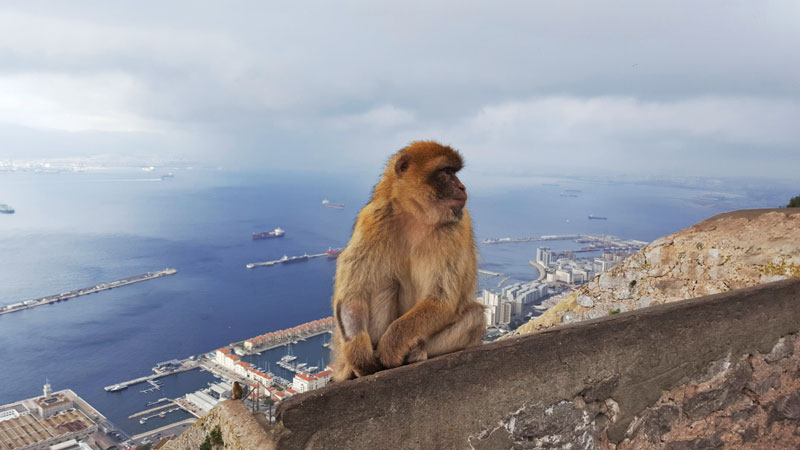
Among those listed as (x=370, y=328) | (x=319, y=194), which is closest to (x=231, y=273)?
(x=370, y=328)

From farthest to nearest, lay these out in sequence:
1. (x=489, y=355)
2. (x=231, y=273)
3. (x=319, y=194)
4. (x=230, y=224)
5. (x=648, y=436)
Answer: (x=319, y=194), (x=230, y=224), (x=231, y=273), (x=648, y=436), (x=489, y=355)

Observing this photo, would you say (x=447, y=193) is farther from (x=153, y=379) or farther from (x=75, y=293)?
(x=75, y=293)

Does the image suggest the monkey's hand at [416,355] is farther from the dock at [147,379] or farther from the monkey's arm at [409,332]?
the dock at [147,379]

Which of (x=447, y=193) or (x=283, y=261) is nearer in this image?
(x=447, y=193)

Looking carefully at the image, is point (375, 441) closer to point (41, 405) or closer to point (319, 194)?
point (41, 405)

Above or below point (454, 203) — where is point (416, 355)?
below

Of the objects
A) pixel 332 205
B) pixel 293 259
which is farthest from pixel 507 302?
pixel 332 205

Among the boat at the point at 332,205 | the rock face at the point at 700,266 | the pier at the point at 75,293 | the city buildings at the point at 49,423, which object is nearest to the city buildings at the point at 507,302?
the rock face at the point at 700,266
